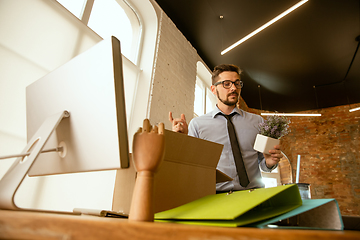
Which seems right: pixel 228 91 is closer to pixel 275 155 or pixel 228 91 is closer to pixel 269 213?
pixel 275 155

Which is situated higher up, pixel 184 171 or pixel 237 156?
pixel 237 156

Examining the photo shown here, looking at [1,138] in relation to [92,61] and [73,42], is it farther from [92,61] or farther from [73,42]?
[92,61]

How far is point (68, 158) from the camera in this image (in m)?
0.55

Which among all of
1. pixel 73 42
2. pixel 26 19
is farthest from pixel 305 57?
pixel 26 19

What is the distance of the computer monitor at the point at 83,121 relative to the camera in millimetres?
446

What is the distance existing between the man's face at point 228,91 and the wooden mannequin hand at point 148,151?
4.87ft

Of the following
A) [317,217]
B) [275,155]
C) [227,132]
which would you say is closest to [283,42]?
[227,132]

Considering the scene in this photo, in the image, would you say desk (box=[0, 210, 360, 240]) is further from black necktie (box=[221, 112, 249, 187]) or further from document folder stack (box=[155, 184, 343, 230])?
black necktie (box=[221, 112, 249, 187])

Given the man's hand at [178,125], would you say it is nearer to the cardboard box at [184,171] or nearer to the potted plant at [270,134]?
the cardboard box at [184,171]

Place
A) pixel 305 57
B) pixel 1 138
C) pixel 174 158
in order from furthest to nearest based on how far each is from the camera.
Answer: pixel 305 57 → pixel 1 138 → pixel 174 158

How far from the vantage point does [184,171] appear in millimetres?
686

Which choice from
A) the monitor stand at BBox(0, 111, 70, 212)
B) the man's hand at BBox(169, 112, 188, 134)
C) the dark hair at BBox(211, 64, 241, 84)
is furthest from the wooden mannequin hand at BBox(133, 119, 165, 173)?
the dark hair at BBox(211, 64, 241, 84)

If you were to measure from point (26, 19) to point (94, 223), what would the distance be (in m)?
2.15

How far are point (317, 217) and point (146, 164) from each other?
33cm
